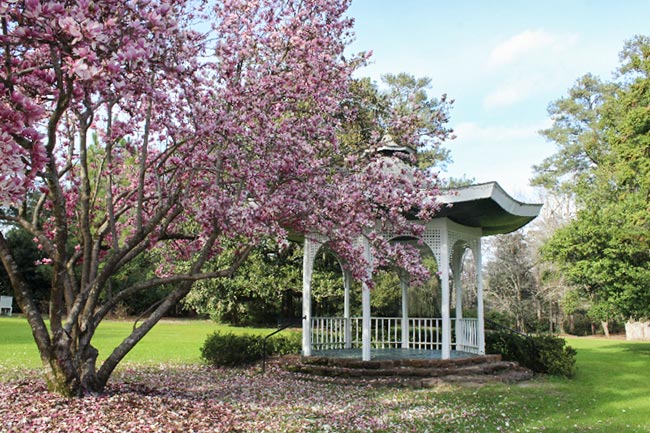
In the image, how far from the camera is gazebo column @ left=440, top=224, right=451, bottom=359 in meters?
9.75

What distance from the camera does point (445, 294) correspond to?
392 inches

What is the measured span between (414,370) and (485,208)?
10.6 feet

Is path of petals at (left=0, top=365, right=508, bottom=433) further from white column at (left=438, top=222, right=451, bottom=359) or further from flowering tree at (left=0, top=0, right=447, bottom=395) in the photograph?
white column at (left=438, top=222, right=451, bottom=359)

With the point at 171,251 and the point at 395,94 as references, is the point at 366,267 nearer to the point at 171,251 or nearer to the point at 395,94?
the point at 171,251

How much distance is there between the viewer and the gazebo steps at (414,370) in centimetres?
906

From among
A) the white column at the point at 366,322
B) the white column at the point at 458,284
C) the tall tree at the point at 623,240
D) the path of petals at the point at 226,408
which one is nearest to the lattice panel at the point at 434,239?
the white column at the point at 366,322

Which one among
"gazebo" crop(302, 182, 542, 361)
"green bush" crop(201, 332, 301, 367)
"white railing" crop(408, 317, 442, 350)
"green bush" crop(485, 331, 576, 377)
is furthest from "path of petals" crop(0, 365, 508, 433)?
"green bush" crop(485, 331, 576, 377)

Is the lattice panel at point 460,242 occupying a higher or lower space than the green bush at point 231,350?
higher

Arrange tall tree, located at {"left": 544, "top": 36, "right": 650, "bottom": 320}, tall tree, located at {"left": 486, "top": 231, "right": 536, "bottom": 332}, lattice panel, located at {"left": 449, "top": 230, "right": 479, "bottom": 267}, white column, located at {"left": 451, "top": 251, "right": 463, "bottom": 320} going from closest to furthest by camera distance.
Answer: lattice panel, located at {"left": 449, "top": 230, "right": 479, "bottom": 267} → white column, located at {"left": 451, "top": 251, "right": 463, "bottom": 320} → tall tree, located at {"left": 544, "top": 36, "right": 650, "bottom": 320} → tall tree, located at {"left": 486, "top": 231, "right": 536, "bottom": 332}

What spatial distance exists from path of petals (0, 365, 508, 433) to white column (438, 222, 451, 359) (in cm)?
167

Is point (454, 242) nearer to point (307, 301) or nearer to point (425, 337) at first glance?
point (425, 337)

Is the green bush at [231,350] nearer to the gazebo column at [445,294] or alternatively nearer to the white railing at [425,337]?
the white railing at [425,337]

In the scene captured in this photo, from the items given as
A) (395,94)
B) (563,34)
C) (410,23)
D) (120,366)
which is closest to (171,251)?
(120,366)

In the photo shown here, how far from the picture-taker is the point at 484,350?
35.7 ft
